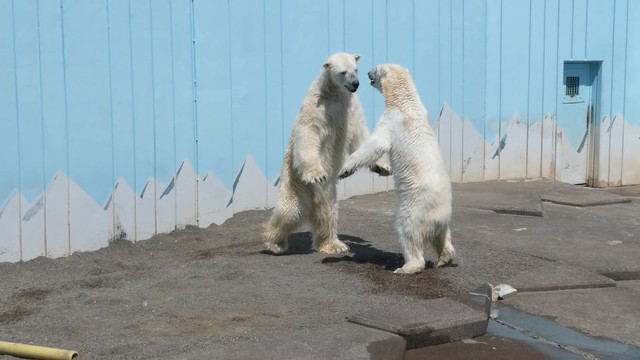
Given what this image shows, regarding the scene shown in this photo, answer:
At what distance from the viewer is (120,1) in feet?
23.0

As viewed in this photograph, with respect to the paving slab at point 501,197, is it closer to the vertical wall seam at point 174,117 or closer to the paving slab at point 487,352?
the vertical wall seam at point 174,117

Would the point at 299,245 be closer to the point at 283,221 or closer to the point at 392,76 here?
the point at 283,221

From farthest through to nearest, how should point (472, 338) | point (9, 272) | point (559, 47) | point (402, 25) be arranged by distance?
point (559, 47) < point (402, 25) < point (9, 272) < point (472, 338)

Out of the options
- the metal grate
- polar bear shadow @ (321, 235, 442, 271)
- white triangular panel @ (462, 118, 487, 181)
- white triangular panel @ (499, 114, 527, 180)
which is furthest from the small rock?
the metal grate

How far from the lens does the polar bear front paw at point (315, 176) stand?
607 centimetres

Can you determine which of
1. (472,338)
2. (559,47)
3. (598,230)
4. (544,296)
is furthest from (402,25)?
(472,338)

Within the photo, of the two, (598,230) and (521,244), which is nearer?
(521,244)

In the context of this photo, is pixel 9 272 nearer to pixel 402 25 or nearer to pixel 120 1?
pixel 120 1

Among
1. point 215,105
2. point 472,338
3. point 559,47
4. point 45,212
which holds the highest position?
point 559,47

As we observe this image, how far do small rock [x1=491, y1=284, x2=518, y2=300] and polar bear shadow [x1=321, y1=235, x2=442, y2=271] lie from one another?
59cm

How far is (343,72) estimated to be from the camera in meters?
6.18

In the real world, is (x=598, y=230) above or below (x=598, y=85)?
below

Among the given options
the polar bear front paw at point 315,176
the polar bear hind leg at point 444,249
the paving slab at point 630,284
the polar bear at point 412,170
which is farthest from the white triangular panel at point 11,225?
the paving slab at point 630,284

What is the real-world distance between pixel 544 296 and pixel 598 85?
6728mm
